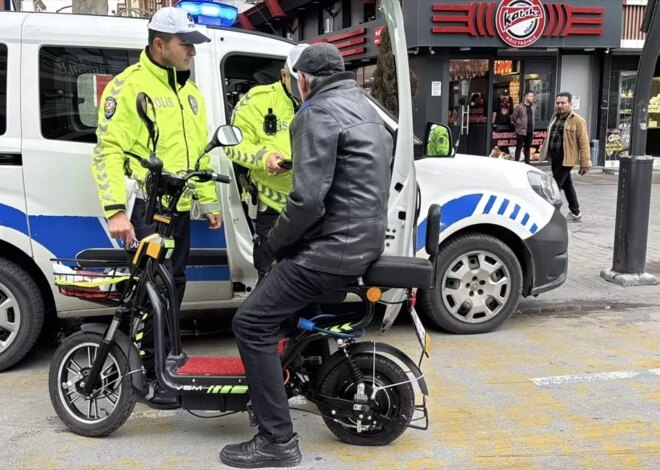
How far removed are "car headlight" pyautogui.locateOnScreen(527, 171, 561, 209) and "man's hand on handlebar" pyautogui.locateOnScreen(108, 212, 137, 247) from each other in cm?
297

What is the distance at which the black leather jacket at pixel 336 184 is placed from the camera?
9.18 ft

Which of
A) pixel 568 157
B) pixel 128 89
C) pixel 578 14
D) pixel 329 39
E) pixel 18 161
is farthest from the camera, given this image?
pixel 329 39

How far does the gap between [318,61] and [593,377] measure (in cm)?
273

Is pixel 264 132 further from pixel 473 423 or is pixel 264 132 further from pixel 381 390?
pixel 473 423

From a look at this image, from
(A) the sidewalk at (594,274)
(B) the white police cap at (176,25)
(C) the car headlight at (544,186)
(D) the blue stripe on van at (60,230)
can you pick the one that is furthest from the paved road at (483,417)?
(B) the white police cap at (176,25)

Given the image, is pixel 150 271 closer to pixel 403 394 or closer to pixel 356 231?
pixel 356 231

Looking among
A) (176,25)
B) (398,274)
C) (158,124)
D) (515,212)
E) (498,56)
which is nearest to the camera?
(398,274)

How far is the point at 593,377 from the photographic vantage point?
4.29 m

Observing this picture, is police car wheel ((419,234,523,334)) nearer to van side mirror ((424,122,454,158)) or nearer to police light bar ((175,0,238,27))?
van side mirror ((424,122,454,158))

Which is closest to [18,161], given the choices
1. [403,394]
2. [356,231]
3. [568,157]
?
[356,231]

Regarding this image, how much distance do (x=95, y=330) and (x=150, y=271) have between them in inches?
16.2

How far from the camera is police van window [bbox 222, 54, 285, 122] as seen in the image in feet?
14.7

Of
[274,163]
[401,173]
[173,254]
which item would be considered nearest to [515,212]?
[401,173]

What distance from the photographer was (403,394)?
3256 millimetres
